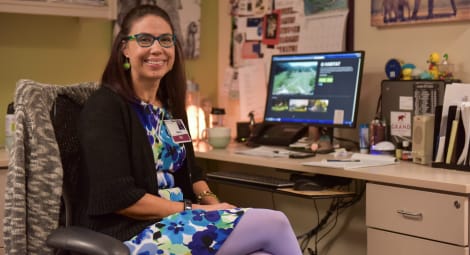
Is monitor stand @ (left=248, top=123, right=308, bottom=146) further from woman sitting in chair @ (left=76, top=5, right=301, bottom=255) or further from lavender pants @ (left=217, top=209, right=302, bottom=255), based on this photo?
lavender pants @ (left=217, top=209, right=302, bottom=255)

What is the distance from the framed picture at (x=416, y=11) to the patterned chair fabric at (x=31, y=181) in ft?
5.63

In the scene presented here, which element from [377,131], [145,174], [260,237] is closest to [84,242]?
[145,174]

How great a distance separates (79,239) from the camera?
5.33 ft

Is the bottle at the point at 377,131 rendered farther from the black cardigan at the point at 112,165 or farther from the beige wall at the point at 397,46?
the black cardigan at the point at 112,165

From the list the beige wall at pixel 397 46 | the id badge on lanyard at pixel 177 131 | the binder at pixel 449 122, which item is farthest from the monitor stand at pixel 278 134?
the id badge on lanyard at pixel 177 131

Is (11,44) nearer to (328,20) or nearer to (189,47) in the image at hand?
(189,47)

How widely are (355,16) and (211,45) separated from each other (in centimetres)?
101

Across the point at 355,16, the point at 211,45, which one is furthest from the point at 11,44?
the point at 355,16

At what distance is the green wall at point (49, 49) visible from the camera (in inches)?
126

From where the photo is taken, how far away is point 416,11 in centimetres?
288

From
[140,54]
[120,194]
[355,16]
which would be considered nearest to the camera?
[120,194]

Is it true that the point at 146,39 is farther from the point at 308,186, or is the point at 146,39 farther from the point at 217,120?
the point at 217,120

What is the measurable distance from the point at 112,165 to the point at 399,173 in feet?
3.39

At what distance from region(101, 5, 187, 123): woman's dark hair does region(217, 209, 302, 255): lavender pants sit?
507 mm
